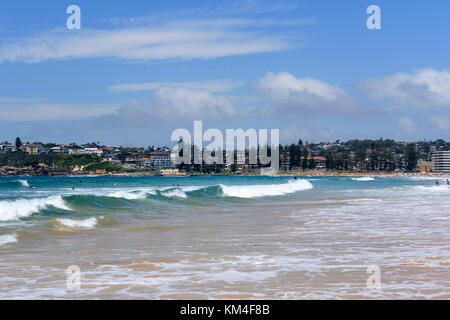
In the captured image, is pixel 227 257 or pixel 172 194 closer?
pixel 227 257

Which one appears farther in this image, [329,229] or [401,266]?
[329,229]

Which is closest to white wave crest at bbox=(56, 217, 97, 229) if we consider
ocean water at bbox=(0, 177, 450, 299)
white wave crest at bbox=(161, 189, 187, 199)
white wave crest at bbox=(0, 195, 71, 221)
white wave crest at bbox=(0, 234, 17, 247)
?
ocean water at bbox=(0, 177, 450, 299)

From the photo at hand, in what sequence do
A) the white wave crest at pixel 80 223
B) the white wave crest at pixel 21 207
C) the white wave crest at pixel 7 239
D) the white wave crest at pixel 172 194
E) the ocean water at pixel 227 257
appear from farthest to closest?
the white wave crest at pixel 172 194, the white wave crest at pixel 21 207, the white wave crest at pixel 80 223, the white wave crest at pixel 7 239, the ocean water at pixel 227 257

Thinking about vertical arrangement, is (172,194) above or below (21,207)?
below

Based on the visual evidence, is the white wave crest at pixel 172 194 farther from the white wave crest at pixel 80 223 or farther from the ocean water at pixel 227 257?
the white wave crest at pixel 80 223

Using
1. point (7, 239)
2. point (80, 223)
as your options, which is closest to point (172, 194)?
point (80, 223)

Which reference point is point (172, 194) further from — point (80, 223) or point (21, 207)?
point (80, 223)

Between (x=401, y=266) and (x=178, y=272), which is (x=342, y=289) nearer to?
(x=401, y=266)

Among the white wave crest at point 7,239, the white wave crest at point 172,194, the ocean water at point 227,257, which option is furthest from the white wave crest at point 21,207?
the white wave crest at point 172,194

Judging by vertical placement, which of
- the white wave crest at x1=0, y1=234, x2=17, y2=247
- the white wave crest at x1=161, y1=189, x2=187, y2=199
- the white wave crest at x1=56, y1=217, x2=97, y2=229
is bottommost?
the white wave crest at x1=161, y1=189, x2=187, y2=199

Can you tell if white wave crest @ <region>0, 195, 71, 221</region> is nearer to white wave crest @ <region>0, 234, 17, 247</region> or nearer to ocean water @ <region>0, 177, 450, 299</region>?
ocean water @ <region>0, 177, 450, 299</region>
